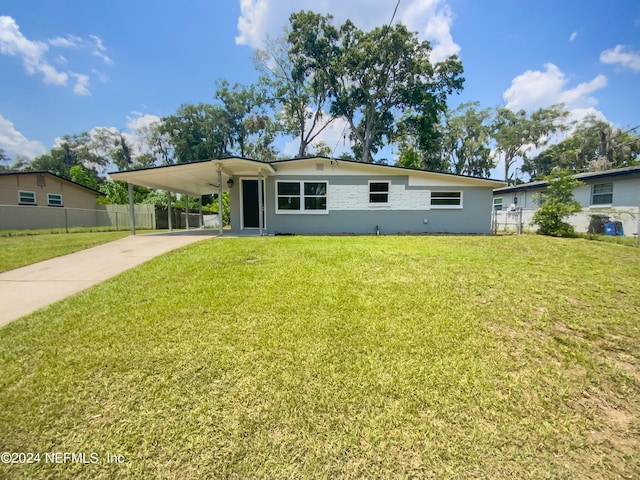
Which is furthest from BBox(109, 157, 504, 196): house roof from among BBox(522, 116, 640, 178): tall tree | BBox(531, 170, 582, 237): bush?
BBox(522, 116, 640, 178): tall tree

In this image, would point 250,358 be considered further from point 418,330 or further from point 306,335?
point 418,330

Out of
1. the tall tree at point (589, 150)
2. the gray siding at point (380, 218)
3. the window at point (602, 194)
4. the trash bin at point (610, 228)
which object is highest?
the tall tree at point (589, 150)

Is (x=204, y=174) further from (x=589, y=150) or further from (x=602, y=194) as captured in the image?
(x=589, y=150)

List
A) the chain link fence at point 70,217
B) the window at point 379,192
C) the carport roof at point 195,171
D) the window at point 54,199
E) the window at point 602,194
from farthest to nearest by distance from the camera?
the window at point 54,199 → the chain link fence at point 70,217 → the window at point 602,194 → the window at point 379,192 → the carport roof at point 195,171

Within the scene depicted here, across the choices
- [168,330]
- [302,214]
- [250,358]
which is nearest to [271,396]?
[250,358]

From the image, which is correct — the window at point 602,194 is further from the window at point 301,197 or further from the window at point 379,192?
the window at point 301,197

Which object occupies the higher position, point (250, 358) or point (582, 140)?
point (582, 140)

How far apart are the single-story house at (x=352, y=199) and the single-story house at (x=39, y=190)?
447 inches

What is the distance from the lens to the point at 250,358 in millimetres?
2502

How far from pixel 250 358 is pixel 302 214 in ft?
31.6

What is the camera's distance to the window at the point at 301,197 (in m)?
11.8

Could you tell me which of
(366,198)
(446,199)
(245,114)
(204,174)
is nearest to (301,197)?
(366,198)

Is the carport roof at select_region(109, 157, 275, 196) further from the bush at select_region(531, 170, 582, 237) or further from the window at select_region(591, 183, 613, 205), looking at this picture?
the window at select_region(591, 183, 613, 205)

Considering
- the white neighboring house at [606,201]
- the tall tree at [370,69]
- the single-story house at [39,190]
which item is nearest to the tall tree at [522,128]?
the tall tree at [370,69]
